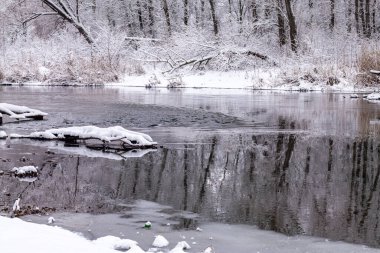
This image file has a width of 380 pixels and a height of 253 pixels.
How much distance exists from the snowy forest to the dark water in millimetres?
16191

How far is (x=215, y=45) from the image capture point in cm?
3966

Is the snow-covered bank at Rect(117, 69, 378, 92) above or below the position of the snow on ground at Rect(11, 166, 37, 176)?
above

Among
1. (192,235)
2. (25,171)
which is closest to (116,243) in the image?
(192,235)

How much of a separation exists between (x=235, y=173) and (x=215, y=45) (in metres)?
29.8

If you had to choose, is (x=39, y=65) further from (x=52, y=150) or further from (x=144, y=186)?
(x=144, y=186)

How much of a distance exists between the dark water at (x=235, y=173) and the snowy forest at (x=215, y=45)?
16.2m

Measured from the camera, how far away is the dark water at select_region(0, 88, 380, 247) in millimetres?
7988

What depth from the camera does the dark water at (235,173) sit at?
314 inches

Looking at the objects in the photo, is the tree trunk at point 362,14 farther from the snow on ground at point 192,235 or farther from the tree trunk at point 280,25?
the snow on ground at point 192,235

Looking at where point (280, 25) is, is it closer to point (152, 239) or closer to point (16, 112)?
point (16, 112)

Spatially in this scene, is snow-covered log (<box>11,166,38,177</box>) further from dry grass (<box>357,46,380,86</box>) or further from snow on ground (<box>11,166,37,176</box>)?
dry grass (<box>357,46,380,86</box>)

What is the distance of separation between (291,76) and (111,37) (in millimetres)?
14256

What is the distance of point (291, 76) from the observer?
34.5 metres

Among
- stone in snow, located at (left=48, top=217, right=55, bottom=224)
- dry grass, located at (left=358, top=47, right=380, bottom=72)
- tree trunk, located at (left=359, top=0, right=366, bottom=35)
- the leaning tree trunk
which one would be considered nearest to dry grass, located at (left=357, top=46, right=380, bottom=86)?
dry grass, located at (left=358, top=47, right=380, bottom=72)
